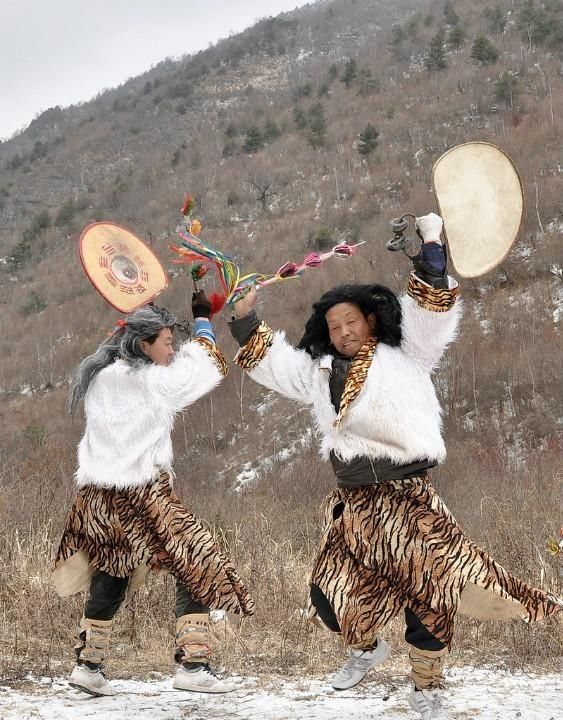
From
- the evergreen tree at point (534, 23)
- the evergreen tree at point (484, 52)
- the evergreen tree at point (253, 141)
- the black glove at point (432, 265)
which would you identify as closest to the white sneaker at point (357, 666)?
the black glove at point (432, 265)

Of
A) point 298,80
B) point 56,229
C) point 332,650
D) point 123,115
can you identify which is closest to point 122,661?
point 332,650

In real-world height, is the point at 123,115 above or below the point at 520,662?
above

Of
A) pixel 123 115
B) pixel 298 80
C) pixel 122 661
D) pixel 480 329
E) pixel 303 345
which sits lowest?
pixel 480 329

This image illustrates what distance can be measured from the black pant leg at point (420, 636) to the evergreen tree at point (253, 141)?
37.8 m

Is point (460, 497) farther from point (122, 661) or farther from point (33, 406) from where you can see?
point (33, 406)

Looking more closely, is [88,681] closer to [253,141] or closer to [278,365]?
[278,365]

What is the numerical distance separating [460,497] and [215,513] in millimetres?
3682

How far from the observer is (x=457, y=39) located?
127 feet

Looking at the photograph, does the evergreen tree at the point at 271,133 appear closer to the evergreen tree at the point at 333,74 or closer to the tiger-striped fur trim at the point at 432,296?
the evergreen tree at the point at 333,74

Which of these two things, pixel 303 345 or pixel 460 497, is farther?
pixel 460 497

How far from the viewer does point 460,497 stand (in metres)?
11.3

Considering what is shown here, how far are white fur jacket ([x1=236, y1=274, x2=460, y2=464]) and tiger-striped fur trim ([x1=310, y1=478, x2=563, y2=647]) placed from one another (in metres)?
0.16

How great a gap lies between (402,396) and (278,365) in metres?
0.57

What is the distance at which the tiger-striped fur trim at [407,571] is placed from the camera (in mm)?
2855
